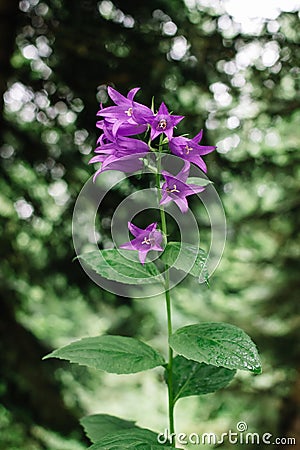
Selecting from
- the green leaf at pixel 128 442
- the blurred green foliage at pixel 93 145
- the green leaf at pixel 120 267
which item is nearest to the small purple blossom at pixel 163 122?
the green leaf at pixel 120 267

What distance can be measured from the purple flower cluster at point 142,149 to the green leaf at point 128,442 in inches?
11.5

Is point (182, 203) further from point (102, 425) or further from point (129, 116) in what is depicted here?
point (102, 425)

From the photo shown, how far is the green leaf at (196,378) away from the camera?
1045mm

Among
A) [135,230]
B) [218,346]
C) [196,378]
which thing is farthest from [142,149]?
[196,378]

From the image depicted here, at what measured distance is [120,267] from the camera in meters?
0.98

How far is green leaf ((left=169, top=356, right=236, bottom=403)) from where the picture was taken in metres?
1.04

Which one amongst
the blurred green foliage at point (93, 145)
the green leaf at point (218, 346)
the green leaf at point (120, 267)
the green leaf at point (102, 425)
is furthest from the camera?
the blurred green foliage at point (93, 145)

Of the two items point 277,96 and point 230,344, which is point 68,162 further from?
point 230,344

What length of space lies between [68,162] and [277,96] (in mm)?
1064

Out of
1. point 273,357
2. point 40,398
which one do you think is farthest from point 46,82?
point 273,357

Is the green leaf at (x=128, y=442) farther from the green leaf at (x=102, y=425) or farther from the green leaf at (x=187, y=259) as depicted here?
the green leaf at (x=187, y=259)

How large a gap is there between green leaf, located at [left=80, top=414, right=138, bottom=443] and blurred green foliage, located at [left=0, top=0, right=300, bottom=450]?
146cm

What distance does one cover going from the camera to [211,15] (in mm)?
2658

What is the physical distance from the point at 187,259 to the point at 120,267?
0.15 meters
